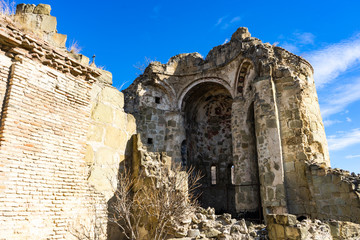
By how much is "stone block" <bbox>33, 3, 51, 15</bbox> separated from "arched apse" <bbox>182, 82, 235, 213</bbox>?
9.47m

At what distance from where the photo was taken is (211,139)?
623 inches

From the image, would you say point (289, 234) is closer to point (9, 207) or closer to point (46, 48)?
point (9, 207)

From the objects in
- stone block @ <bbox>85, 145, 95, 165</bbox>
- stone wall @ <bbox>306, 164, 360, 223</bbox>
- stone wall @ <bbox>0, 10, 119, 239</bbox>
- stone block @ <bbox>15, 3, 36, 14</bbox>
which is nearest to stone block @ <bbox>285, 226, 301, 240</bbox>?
stone wall @ <bbox>0, 10, 119, 239</bbox>

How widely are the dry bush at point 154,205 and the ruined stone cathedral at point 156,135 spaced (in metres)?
0.41

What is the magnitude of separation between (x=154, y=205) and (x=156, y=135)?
915cm

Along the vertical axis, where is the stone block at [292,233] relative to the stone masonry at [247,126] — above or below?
below

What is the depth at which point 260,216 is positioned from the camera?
9609 millimetres

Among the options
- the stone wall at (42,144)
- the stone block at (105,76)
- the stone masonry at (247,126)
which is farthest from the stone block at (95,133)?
the stone masonry at (247,126)

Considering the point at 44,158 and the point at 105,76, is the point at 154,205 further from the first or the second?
the point at 105,76

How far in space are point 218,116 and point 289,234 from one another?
1136 cm

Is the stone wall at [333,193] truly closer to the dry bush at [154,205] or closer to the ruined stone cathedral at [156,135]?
the ruined stone cathedral at [156,135]

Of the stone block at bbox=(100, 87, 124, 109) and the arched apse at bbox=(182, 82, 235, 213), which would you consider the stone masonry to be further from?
the stone block at bbox=(100, 87, 124, 109)

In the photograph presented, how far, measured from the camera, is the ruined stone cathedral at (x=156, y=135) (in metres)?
4.28

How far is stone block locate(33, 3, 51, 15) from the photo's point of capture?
5562mm
